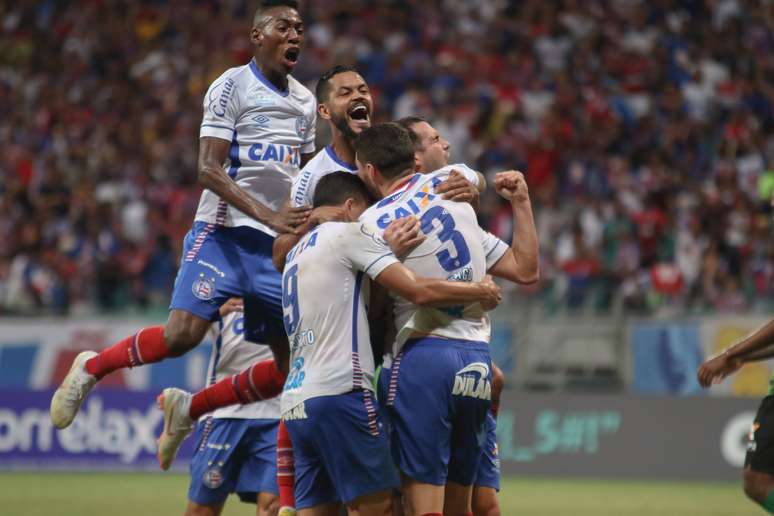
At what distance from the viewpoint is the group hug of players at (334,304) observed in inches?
251

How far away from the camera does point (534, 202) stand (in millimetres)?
17812

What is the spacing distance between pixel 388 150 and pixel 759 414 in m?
2.50

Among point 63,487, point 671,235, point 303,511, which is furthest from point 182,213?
point 303,511

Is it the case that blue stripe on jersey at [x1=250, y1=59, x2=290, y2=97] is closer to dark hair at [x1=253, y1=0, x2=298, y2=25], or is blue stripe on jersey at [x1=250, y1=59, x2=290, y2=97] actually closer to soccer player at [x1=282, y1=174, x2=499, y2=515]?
dark hair at [x1=253, y1=0, x2=298, y2=25]

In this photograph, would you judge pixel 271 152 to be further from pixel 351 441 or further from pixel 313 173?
pixel 351 441

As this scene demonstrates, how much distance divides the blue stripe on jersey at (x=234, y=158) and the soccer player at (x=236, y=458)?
2.91ft

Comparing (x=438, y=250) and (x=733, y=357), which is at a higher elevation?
(x=438, y=250)

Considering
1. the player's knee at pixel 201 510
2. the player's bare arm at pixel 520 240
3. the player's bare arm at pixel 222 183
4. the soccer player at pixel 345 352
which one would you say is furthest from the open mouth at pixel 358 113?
the player's knee at pixel 201 510

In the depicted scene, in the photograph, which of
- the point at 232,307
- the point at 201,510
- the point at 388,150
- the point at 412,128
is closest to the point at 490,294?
the point at 388,150

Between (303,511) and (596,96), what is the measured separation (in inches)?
535

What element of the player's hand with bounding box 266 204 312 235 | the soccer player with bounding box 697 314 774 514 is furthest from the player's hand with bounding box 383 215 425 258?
the soccer player with bounding box 697 314 774 514

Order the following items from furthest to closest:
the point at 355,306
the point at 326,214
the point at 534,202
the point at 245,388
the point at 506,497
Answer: the point at 534,202 → the point at 506,497 → the point at 245,388 → the point at 326,214 → the point at 355,306

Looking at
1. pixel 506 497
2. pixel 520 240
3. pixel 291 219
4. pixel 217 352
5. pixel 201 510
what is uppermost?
pixel 291 219

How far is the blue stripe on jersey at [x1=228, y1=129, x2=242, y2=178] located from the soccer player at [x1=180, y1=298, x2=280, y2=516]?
2.91 ft
